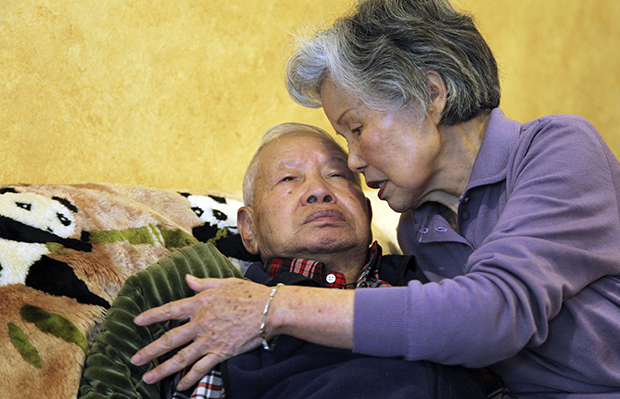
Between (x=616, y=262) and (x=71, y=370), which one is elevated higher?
(x=616, y=262)

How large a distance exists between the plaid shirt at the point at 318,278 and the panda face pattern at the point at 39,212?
48cm

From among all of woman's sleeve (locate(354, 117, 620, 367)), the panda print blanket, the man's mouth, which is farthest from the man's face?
woman's sleeve (locate(354, 117, 620, 367))

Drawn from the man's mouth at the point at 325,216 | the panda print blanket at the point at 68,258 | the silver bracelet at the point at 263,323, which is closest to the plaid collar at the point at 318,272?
the man's mouth at the point at 325,216

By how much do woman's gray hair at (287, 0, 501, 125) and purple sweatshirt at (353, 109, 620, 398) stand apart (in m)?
0.12

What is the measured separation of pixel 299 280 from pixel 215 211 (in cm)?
58

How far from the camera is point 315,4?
2.65 metres

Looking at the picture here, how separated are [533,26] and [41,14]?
8.87 feet

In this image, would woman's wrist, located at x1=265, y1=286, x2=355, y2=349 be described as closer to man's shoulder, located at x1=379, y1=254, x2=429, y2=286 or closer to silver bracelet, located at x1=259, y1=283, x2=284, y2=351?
silver bracelet, located at x1=259, y1=283, x2=284, y2=351

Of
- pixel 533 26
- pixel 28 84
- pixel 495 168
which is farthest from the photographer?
pixel 533 26

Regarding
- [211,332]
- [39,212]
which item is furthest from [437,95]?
[39,212]

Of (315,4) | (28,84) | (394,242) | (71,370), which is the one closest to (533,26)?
(315,4)

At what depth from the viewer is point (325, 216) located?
1565mm

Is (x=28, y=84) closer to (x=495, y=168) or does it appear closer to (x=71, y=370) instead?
(x=71, y=370)

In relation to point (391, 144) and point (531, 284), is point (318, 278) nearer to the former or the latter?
point (391, 144)
